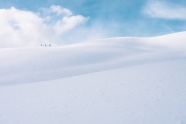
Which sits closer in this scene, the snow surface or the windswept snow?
the snow surface

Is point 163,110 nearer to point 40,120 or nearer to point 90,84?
point 40,120

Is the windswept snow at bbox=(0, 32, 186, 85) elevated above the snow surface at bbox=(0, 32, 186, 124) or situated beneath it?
elevated above

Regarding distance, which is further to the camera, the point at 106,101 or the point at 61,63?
the point at 61,63

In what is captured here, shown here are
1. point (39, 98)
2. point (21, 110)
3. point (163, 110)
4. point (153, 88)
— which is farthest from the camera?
point (39, 98)

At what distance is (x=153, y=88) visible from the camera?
7.42 metres

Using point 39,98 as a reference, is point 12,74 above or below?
above

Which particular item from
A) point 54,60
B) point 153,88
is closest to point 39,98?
point 153,88

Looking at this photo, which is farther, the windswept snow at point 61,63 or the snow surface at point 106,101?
the windswept snow at point 61,63

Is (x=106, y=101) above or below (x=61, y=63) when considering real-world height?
below

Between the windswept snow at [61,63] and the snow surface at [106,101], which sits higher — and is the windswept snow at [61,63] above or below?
above

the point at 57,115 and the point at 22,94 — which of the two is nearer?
the point at 57,115

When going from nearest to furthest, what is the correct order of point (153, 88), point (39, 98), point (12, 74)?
point (153, 88) < point (39, 98) < point (12, 74)

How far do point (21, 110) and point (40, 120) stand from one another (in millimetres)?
1308

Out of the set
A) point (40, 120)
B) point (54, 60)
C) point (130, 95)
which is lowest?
point (40, 120)
